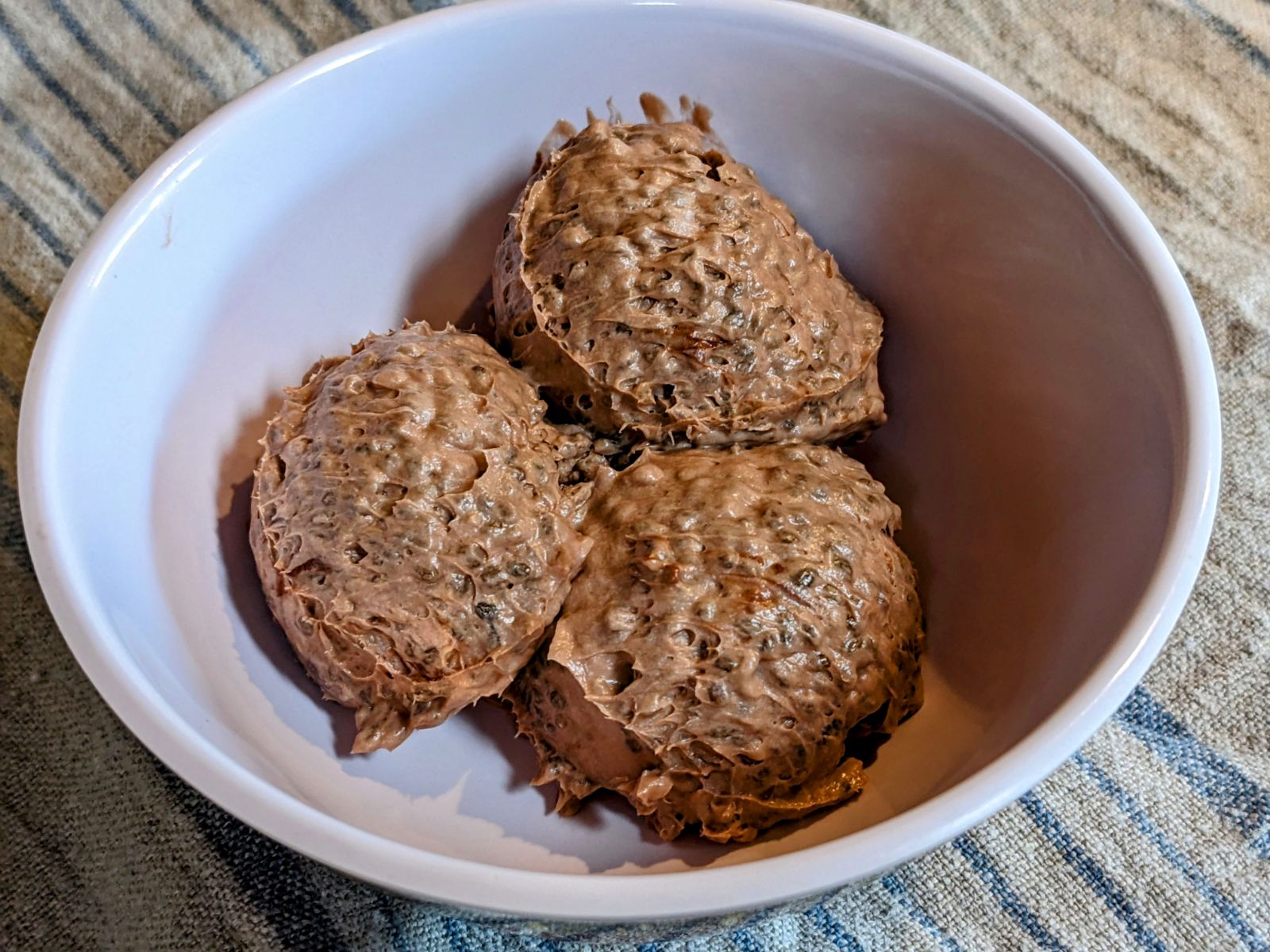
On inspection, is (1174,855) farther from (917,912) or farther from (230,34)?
(230,34)

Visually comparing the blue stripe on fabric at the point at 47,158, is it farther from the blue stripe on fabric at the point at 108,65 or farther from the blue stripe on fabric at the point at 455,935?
the blue stripe on fabric at the point at 455,935

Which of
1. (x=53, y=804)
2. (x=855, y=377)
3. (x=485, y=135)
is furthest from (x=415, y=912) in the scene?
(x=485, y=135)

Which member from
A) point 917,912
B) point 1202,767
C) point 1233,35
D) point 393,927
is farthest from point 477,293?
point 1233,35

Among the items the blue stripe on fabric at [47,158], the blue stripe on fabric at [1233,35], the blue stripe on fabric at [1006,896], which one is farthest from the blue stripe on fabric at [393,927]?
the blue stripe on fabric at [1233,35]

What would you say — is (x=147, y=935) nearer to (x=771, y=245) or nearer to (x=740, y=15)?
(x=771, y=245)

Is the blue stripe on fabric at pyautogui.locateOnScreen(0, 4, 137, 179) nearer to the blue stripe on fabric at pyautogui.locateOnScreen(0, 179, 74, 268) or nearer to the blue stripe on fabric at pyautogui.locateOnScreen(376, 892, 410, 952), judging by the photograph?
the blue stripe on fabric at pyautogui.locateOnScreen(0, 179, 74, 268)

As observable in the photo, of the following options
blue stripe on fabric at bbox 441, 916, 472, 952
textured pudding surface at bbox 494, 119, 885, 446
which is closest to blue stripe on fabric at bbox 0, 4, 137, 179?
textured pudding surface at bbox 494, 119, 885, 446

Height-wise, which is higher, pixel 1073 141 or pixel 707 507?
pixel 1073 141
